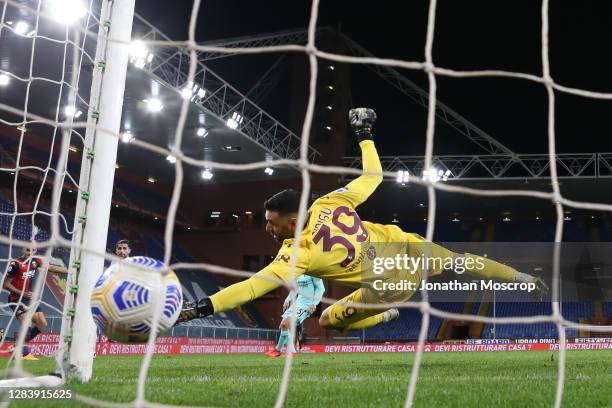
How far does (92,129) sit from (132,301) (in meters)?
1.54

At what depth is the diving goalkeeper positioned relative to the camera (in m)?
4.34

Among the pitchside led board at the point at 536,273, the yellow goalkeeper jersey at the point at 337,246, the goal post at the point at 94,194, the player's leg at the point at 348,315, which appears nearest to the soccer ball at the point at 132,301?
the goal post at the point at 94,194

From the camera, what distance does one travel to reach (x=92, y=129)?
163 inches

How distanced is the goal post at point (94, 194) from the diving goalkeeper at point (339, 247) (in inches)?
24.0

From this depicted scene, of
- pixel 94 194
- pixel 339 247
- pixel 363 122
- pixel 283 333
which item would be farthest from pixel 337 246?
pixel 283 333

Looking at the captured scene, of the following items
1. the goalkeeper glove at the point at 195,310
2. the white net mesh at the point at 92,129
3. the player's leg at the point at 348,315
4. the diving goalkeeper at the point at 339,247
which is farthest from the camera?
the player's leg at the point at 348,315

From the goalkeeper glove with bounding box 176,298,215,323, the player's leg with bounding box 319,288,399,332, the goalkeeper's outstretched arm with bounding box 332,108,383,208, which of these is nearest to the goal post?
the goalkeeper glove with bounding box 176,298,215,323

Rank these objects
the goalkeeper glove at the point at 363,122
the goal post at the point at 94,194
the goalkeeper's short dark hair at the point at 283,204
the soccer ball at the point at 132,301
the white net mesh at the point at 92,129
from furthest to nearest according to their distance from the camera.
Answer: the goalkeeper glove at the point at 363,122
the goalkeeper's short dark hair at the point at 283,204
the goal post at the point at 94,194
the soccer ball at the point at 132,301
the white net mesh at the point at 92,129

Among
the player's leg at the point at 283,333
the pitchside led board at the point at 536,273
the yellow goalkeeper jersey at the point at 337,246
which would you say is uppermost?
the pitchside led board at the point at 536,273

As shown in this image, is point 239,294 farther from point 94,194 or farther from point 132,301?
point 132,301

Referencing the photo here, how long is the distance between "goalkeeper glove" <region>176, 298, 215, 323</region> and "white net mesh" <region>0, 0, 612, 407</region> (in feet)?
1.71

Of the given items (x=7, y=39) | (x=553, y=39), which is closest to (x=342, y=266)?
(x=7, y=39)

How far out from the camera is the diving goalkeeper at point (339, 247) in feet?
14.2

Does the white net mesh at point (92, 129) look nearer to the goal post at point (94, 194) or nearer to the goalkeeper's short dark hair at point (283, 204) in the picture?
the goal post at point (94, 194)
